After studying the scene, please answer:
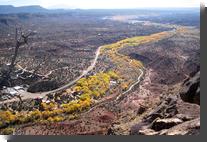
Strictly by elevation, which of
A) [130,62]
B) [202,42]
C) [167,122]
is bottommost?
[130,62]

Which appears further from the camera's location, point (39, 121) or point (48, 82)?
point (48, 82)

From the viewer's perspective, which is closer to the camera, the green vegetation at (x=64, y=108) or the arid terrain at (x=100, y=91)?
the arid terrain at (x=100, y=91)

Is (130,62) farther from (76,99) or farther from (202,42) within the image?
(202,42)

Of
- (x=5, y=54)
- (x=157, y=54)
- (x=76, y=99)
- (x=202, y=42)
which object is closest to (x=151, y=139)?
(x=202, y=42)

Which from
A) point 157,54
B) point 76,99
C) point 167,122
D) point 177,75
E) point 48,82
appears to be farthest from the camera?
point 157,54

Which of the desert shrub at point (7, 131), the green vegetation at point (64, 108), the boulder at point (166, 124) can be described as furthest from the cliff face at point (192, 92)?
the green vegetation at point (64, 108)

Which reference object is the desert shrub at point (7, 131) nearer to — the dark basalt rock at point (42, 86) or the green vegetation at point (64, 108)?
the green vegetation at point (64, 108)

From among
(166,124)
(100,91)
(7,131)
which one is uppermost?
(166,124)

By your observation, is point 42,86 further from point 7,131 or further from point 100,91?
point 7,131

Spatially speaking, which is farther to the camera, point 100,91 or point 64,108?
point 100,91

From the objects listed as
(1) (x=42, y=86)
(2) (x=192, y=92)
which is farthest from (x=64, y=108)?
(2) (x=192, y=92)

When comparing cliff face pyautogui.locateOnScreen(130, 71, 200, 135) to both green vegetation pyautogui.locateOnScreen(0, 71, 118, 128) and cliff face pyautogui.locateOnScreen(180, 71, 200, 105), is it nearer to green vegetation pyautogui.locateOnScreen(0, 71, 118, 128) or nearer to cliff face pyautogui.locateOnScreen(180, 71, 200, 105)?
cliff face pyautogui.locateOnScreen(180, 71, 200, 105)
